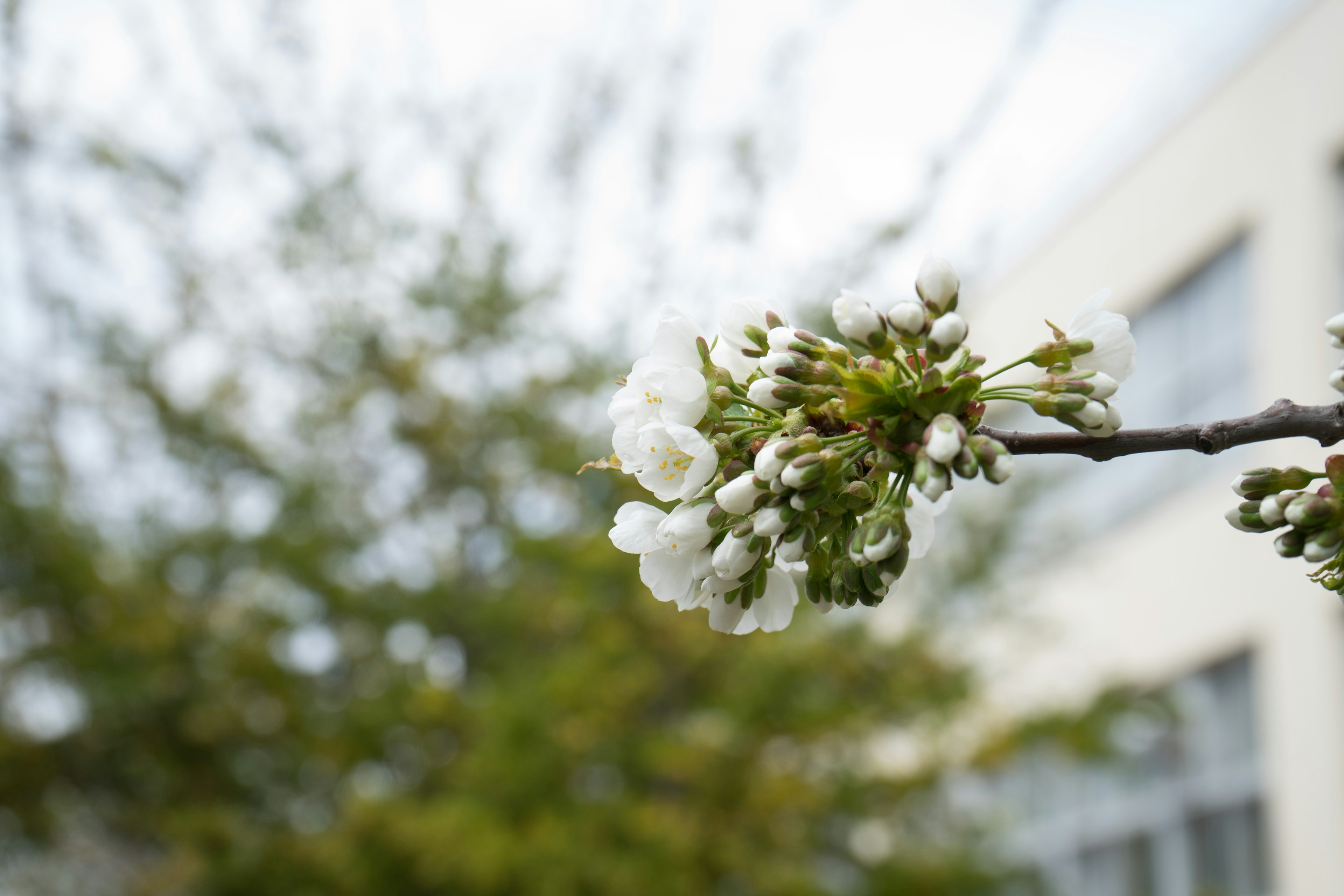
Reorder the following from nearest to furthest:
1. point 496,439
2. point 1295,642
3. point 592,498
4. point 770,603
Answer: point 770,603 < point 592,498 < point 496,439 < point 1295,642

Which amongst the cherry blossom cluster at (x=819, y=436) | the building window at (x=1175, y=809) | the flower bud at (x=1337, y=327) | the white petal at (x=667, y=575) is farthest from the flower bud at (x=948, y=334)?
the building window at (x=1175, y=809)

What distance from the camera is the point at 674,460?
139 centimetres

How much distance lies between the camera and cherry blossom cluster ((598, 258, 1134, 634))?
1.22 m

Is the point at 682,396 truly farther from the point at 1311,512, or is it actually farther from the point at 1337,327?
the point at 1337,327

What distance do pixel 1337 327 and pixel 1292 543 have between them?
0.32 meters

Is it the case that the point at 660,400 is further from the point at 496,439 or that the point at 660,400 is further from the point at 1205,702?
the point at 1205,702

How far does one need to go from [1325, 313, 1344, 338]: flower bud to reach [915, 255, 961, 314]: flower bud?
0.52 meters

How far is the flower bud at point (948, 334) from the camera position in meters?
1.23

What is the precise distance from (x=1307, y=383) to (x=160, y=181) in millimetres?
9264

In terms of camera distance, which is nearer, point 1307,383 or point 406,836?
point 406,836

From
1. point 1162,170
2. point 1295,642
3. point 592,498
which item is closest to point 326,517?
point 592,498

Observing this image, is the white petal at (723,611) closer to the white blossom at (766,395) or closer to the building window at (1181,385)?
the white blossom at (766,395)

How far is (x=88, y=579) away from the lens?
6.75 metres

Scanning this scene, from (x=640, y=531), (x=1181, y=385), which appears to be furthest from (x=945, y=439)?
(x=1181, y=385)
